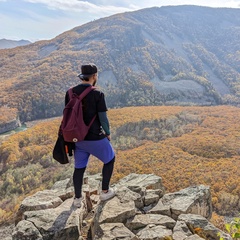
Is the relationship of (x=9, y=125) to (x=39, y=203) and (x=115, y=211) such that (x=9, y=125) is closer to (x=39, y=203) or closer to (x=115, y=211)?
(x=39, y=203)

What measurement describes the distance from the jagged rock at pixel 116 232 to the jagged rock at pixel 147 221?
35cm

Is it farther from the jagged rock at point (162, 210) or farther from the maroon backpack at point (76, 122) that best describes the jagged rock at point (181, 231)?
the maroon backpack at point (76, 122)

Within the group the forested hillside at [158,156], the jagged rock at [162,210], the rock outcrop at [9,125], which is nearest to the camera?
the jagged rock at [162,210]

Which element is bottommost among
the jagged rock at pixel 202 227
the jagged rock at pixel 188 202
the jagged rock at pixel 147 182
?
the jagged rock at pixel 147 182

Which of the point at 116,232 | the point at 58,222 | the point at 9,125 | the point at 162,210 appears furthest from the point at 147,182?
the point at 9,125

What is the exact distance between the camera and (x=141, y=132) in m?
54.4

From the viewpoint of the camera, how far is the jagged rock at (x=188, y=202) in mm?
7802

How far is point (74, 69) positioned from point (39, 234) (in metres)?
115

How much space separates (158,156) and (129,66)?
95.6 m

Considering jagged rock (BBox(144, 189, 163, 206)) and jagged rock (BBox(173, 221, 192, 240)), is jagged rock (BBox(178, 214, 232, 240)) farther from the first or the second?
jagged rock (BBox(144, 189, 163, 206))

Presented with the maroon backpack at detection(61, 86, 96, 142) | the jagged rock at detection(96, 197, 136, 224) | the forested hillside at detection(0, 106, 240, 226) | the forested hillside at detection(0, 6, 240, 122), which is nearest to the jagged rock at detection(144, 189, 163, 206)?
the jagged rock at detection(96, 197, 136, 224)

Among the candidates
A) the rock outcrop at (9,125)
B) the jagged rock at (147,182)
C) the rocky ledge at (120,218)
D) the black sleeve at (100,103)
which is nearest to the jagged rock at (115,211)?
the rocky ledge at (120,218)

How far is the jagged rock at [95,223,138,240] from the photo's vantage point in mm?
6047

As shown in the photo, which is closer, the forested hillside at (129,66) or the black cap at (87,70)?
the black cap at (87,70)
